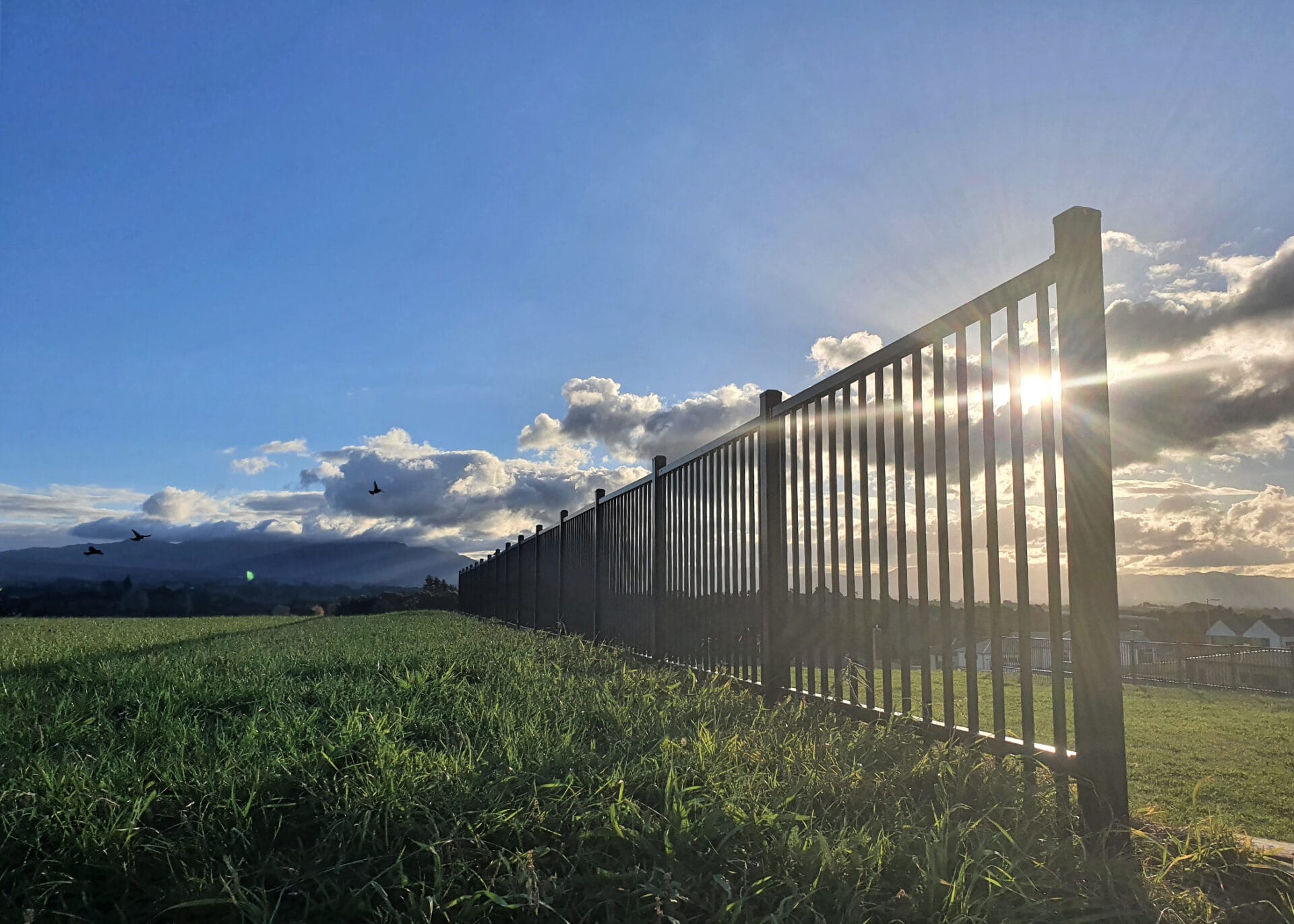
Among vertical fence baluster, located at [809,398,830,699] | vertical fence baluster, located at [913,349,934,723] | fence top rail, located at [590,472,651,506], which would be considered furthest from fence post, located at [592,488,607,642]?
vertical fence baluster, located at [913,349,934,723]

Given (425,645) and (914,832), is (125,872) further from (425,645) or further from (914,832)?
A: (425,645)

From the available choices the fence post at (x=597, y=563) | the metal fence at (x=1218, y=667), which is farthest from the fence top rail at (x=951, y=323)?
the metal fence at (x=1218, y=667)

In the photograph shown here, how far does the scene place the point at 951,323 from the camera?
308 centimetres

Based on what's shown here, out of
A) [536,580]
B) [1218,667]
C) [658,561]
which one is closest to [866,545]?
[658,561]

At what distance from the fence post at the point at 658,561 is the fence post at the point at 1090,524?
13.5ft

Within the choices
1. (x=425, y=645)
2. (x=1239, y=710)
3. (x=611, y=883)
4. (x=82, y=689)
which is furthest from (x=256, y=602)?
(x=611, y=883)

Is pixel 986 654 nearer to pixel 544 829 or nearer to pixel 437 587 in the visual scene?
pixel 544 829

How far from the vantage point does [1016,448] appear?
8.84 ft

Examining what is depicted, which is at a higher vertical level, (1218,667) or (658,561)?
(658,561)

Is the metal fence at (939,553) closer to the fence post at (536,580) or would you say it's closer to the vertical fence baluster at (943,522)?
the vertical fence baluster at (943,522)

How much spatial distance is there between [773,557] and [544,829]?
2711 millimetres

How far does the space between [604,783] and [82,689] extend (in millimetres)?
3504

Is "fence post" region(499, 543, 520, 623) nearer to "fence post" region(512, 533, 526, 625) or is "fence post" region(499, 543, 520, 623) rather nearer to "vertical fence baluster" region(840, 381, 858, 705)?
"fence post" region(512, 533, 526, 625)

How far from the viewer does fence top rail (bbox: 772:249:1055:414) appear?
2.76 m
